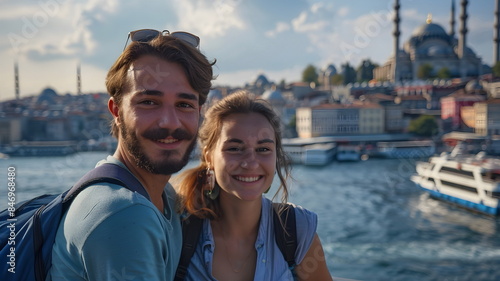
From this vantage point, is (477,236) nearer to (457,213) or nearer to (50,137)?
(457,213)

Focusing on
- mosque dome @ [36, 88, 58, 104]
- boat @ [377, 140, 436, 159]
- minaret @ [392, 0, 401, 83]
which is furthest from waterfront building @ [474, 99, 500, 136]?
mosque dome @ [36, 88, 58, 104]

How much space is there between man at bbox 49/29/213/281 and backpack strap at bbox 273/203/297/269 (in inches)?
4.8

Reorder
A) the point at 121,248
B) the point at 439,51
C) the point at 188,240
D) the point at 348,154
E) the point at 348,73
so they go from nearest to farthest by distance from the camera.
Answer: the point at 121,248
the point at 188,240
the point at 348,154
the point at 439,51
the point at 348,73

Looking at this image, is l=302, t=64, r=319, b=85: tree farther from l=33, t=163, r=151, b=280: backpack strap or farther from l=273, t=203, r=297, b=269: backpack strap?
l=33, t=163, r=151, b=280: backpack strap

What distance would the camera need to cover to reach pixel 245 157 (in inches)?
22.3

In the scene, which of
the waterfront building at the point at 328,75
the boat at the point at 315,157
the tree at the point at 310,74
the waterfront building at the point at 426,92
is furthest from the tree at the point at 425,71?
the boat at the point at 315,157

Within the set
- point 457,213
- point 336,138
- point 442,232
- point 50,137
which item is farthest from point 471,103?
point 50,137

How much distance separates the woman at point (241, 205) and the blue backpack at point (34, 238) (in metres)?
0.20

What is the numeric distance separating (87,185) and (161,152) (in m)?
0.10

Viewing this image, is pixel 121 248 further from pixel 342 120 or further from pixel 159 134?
pixel 342 120


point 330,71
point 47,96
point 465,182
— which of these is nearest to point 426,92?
point 330,71

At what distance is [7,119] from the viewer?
634 inches

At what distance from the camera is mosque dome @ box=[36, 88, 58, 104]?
75.5ft

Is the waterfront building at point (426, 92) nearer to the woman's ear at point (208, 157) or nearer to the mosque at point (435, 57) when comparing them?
the mosque at point (435, 57)
